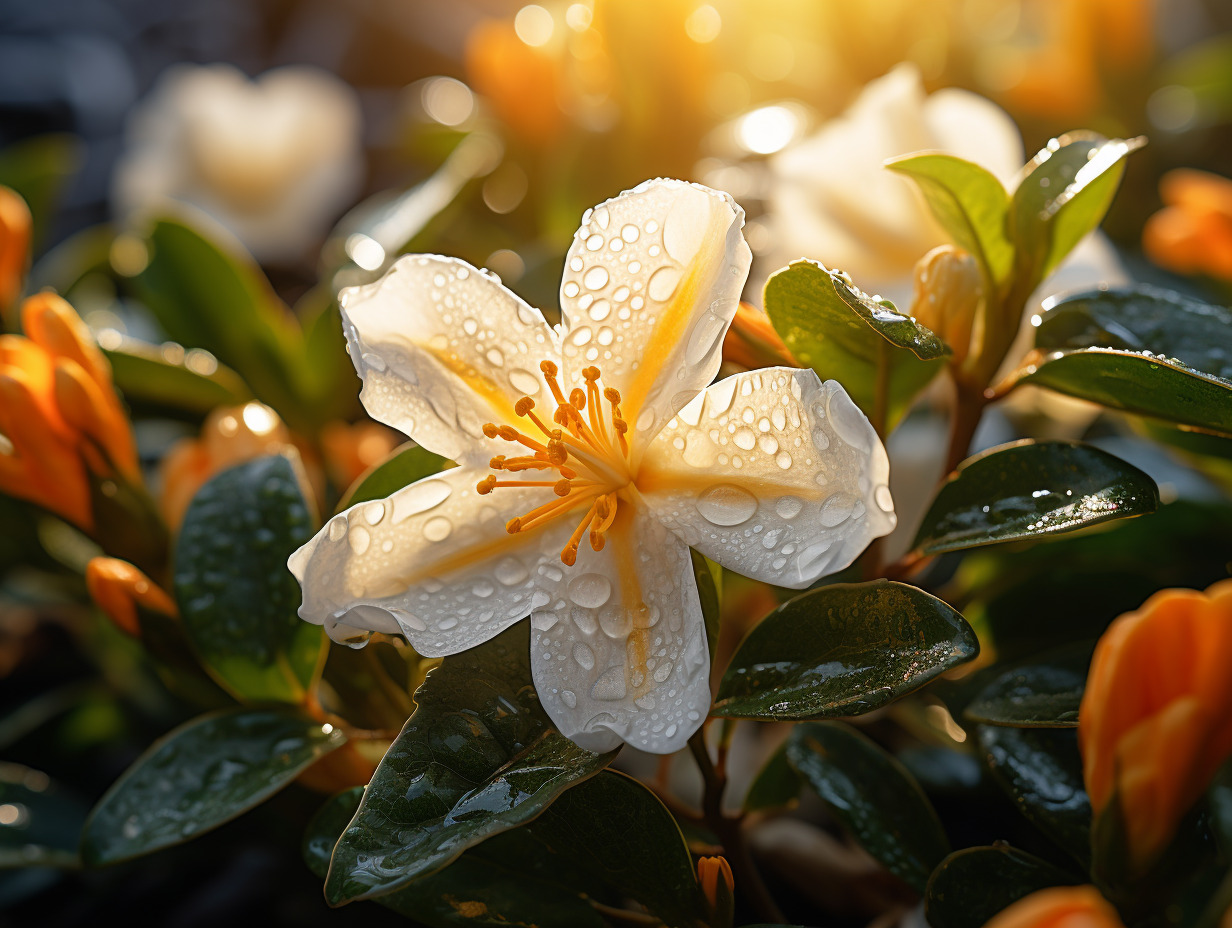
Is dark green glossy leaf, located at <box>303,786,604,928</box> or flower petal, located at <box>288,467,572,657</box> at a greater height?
flower petal, located at <box>288,467,572,657</box>

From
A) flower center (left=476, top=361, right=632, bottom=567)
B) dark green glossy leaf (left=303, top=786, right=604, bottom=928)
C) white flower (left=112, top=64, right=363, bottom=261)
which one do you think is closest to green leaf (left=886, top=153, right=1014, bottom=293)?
flower center (left=476, top=361, right=632, bottom=567)

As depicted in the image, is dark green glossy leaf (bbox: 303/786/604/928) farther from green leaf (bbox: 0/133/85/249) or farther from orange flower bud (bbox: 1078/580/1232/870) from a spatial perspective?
green leaf (bbox: 0/133/85/249)

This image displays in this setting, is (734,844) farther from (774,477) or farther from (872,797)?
(774,477)

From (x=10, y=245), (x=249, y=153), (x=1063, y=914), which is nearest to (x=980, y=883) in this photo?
(x=1063, y=914)

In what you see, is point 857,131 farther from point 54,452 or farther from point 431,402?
point 54,452

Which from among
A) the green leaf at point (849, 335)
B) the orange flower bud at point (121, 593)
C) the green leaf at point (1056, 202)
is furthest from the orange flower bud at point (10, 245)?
the green leaf at point (1056, 202)
